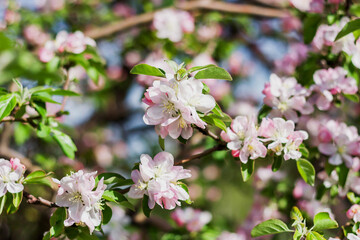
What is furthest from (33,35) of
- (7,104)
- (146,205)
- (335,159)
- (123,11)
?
(335,159)

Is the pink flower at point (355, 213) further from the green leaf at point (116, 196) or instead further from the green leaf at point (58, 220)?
the green leaf at point (58, 220)

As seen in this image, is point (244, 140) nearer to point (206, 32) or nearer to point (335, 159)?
point (335, 159)

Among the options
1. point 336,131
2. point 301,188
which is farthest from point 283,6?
point 336,131

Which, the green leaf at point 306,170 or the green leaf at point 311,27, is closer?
the green leaf at point 306,170

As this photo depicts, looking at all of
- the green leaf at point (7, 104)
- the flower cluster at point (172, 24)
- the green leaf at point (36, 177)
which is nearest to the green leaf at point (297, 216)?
the green leaf at point (36, 177)

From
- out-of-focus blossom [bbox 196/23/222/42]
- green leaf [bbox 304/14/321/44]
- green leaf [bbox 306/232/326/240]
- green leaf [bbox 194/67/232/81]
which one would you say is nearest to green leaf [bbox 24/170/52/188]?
green leaf [bbox 194/67/232/81]

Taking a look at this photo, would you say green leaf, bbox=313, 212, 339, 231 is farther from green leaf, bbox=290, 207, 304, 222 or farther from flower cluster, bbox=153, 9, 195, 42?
flower cluster, bbox=153, 9, 195, 42

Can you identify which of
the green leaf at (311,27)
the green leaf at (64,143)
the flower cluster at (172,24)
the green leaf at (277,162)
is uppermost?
the green leaf at (311,27)

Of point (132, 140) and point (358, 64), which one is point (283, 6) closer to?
point (358, 64)

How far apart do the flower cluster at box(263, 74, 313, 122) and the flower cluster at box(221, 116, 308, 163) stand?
0.59ft

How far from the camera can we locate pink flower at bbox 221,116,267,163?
113 centimetres

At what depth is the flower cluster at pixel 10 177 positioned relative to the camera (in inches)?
40.9

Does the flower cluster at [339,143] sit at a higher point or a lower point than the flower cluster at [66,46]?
lower

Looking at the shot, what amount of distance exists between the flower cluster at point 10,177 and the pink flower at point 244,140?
0.55 m
